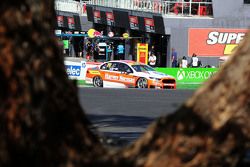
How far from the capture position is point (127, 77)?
93.3ft

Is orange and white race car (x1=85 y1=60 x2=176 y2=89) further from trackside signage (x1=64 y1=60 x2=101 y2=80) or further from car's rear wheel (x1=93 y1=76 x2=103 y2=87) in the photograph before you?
trackside signage (x1=64 y1=60 x2=101 y2=80)

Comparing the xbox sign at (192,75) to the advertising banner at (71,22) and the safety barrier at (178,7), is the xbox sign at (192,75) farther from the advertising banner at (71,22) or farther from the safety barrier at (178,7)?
the advertising banner at (71,22)

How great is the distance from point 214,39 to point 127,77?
13525mm

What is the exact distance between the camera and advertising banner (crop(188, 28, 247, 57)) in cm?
4028

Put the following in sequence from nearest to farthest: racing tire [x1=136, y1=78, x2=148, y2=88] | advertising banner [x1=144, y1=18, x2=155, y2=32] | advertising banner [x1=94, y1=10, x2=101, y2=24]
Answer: racing tire [x1=136, y1=78, x2=148, y2=88] < advertising banner [x1=144, y1=18, x2=155, y2=32] < advertising banner [x1=94, y1=10, x2=101, y2=24]

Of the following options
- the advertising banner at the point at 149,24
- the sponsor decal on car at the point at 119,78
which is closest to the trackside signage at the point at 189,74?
the sponsor decal on car at the point at 119,78

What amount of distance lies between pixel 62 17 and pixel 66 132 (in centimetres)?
5060

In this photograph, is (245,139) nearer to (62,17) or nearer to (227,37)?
(227,37)

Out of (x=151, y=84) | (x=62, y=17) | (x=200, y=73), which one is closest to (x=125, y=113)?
(x=151, y=84)

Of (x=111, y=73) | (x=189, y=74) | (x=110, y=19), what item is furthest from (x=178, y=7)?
(x=111, y=73)

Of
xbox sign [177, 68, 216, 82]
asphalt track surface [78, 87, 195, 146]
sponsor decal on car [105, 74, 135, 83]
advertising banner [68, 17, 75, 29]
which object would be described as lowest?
xbox sign [177, 68, 216, 82]

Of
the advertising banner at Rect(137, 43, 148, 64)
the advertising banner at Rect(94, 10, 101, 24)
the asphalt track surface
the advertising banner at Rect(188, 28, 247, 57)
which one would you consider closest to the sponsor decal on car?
the asphalt track surface

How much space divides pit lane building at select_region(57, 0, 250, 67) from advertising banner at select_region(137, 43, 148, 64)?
1.27 m

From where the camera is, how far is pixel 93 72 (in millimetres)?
29500
